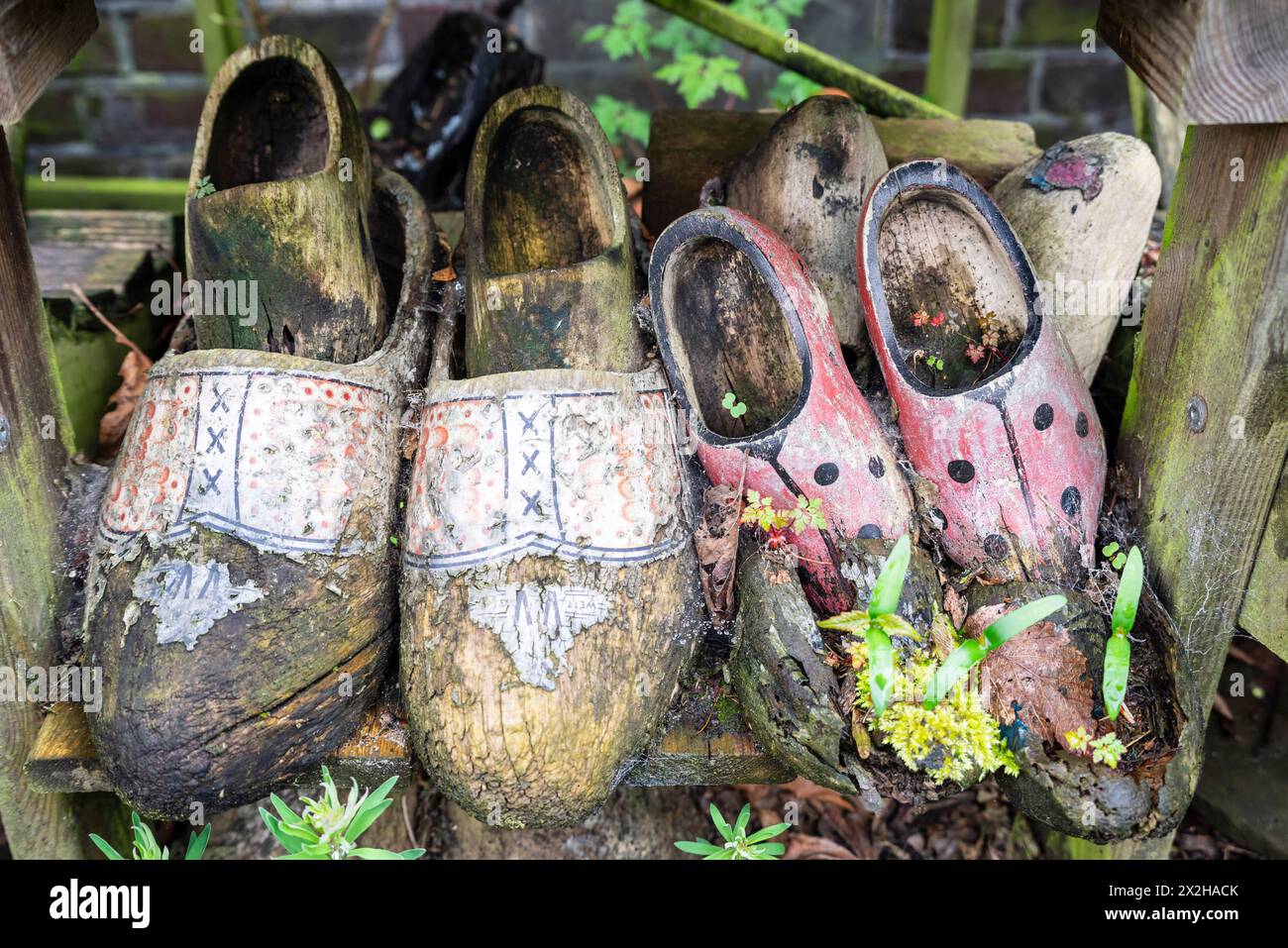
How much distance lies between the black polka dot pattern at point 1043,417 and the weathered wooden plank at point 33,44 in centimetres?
137

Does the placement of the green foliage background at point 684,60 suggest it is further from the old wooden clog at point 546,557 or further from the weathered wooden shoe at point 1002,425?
the old wooden clog at point 546,557

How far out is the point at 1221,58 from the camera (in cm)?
110

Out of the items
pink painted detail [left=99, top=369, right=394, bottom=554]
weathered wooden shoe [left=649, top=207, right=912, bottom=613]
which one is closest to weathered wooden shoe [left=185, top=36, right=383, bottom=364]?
pink painted detail [left=99, top=369, right=394, bottom=554]

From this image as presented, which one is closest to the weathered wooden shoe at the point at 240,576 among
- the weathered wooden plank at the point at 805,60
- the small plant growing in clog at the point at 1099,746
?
the small plant growing in clog at the point at 1099,746

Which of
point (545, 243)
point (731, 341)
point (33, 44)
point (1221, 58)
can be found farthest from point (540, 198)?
point (1221, 58)

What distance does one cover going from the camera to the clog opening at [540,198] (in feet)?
5.42

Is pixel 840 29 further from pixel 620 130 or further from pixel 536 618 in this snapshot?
pixel 536 618

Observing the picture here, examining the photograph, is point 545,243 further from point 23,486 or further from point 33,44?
point 23,486

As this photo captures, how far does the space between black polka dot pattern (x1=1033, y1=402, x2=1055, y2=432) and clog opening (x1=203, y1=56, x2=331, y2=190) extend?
4.01 feet

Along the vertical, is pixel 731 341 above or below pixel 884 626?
above

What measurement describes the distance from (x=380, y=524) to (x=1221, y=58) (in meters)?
1.21

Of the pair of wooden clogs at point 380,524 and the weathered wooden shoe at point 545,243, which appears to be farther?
the weathered wooden shoe at point 545,243

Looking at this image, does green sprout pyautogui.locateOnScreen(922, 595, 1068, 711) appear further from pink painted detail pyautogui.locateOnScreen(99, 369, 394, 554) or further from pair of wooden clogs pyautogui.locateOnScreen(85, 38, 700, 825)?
pink painted detail pyautogui.locateOnScreen(99, 369, 394, 554)

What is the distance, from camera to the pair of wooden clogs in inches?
50.5
